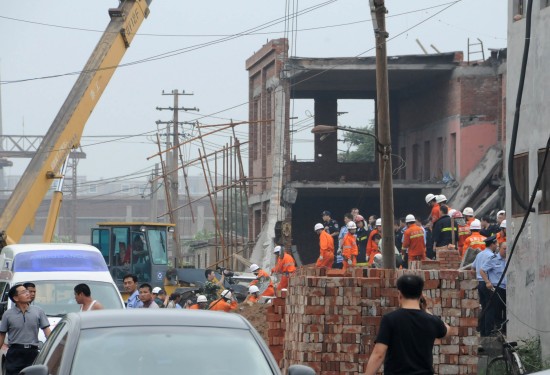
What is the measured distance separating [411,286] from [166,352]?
2087mm

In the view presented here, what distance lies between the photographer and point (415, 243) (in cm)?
2108

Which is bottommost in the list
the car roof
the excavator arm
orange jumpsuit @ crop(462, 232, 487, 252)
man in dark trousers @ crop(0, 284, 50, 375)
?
man in dark trousers @ crop(0, 284, 50, 375)

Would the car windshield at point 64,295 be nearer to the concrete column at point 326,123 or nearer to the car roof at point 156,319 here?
the car roof at point 156,319

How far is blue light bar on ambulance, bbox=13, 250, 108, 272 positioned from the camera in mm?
18562

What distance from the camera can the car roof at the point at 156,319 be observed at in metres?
7.49

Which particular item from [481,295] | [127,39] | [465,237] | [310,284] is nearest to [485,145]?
[127,39]

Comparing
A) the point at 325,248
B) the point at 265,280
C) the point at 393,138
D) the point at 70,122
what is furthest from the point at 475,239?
the point at 393,138

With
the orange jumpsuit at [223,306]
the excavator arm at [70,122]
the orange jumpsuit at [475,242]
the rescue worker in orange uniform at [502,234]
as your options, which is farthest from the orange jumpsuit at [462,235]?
the excavator arm at [70,122]

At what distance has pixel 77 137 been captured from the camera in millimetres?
28609

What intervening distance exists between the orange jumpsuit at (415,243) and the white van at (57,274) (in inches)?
224

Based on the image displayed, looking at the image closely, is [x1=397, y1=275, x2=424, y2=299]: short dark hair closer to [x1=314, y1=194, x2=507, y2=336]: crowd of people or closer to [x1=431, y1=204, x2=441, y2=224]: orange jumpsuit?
[x1=314, y1=194, x2=507, y2=336]: crowd of people

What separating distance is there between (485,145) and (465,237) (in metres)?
17.3

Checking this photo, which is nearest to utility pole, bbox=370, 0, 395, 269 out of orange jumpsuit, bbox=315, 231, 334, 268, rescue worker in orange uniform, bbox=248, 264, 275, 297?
orange jumpsuit, bbox=315, 231, 334, 268

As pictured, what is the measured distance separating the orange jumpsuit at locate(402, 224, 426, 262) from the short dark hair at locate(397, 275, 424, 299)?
498 inches
